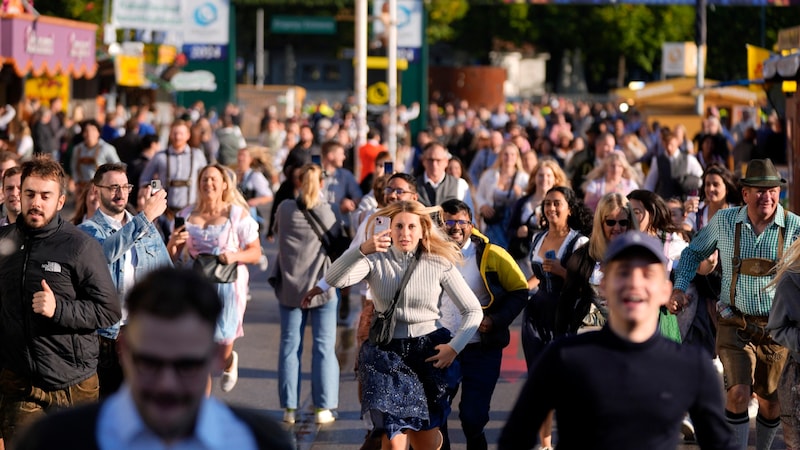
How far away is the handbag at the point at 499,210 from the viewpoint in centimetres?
1322

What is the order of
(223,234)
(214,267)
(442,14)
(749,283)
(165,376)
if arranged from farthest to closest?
(442,14) < (223,234) < (214,267) < (749,283) < (165,376)

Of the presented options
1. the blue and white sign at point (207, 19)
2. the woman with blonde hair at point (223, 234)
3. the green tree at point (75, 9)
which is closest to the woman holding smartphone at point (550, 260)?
the woman with blonde hair at point (223, 234)

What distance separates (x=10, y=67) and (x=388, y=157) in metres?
19.2

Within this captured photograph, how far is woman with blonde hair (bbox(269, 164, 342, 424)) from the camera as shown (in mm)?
9352

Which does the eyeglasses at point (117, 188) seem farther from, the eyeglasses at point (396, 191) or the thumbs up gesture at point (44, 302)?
the eyeglasses at point (396, 191)

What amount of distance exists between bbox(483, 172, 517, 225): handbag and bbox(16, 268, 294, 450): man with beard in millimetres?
10434

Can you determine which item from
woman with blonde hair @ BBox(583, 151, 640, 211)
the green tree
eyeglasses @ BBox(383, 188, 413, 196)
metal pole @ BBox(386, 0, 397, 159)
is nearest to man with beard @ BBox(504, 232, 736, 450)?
eyeglasses @ BBox(383, 188, 413, 196)

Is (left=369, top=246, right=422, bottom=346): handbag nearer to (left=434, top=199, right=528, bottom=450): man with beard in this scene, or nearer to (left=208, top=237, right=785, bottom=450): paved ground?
(left=434, top=199, right=528, bottom=450): man with beard

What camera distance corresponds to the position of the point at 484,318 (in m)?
7.68

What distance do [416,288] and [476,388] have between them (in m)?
1.00

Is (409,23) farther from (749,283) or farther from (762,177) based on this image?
(749,283)

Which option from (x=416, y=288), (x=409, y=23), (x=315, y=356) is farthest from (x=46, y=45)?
(x=416, y=288)

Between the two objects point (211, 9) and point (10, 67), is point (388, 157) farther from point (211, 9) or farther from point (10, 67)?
point (211, 9)

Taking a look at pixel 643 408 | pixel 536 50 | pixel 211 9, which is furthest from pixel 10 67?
pixel 536 50
